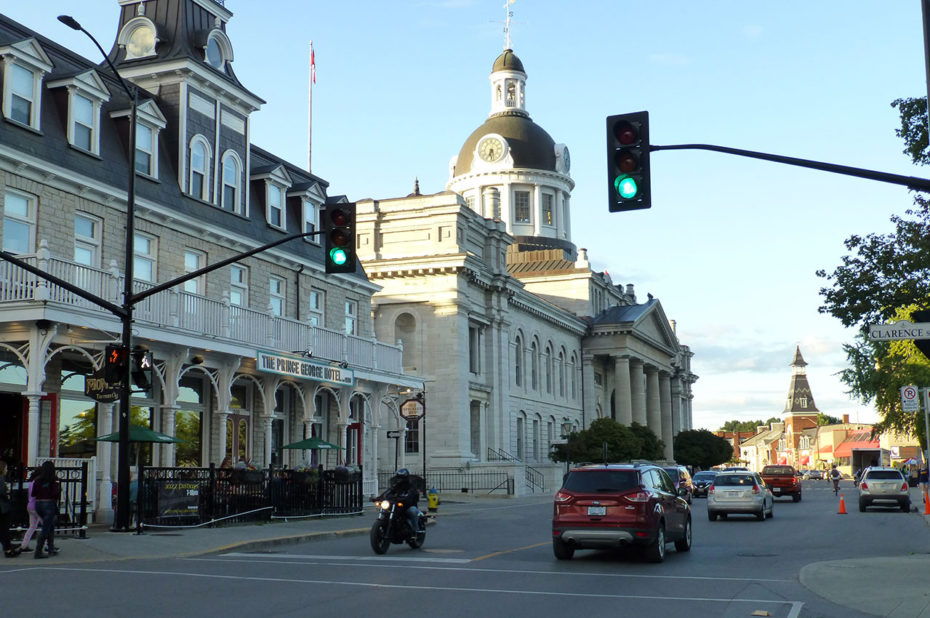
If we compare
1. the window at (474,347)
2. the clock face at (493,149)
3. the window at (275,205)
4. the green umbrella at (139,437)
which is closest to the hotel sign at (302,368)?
the green umbrella at (139,437)

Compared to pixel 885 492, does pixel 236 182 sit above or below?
above

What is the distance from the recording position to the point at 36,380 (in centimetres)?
2130

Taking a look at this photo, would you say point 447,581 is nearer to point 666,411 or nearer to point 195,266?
point 195,266

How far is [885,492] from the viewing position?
3762cm

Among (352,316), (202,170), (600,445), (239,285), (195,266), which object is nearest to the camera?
(195,266)

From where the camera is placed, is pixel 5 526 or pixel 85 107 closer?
pixel 5 526

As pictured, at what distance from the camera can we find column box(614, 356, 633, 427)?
79.9 metres

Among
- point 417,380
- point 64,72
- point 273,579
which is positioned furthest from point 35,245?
point 417,380

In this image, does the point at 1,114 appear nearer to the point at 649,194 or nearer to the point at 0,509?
the point at 0,509

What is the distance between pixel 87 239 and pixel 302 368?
6760mm

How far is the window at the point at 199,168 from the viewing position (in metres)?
31.5

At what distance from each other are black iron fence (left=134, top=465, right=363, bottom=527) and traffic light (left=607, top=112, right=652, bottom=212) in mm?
12901

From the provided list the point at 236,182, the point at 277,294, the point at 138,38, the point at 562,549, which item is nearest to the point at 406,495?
the point at 562,549

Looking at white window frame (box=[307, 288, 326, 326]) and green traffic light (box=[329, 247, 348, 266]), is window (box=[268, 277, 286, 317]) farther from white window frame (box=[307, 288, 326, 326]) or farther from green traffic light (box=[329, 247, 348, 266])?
green traffic light (box=[329, 247, 348, 266])
